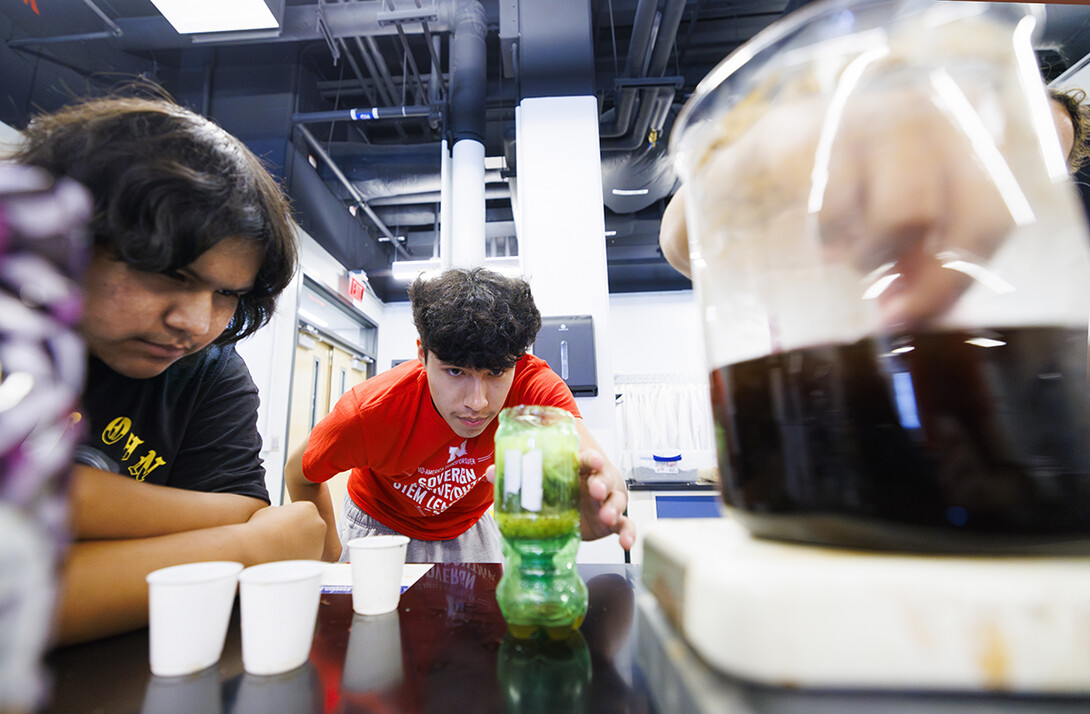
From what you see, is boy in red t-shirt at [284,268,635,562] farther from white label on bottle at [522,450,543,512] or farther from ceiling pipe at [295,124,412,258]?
ceiling pipe at [295,124,412,258]

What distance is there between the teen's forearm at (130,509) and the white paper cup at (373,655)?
0.26m

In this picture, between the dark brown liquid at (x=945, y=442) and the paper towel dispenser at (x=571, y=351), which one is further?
the paper towel dispenser at (x=571, y=351)

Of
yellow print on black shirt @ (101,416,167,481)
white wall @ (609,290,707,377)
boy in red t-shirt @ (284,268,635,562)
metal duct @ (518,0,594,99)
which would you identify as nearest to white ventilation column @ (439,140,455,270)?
metal duct @ (518,0,594,99)

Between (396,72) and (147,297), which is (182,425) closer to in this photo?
(147,297)

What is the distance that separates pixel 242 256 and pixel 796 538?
75cm

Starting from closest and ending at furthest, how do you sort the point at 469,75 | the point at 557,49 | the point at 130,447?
the point at 130,447 < the point at 557,49 < the point at 469,75

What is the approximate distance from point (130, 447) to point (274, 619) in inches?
24.8

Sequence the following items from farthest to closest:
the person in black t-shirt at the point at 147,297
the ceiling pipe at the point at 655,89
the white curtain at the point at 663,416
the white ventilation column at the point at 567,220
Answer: the white curtain at the point at 663,416 < the ceiling pipe at the point at 655,89 < the white ventilation column at the point at 567,220 < the person in black t-shirt at the point at 147,297

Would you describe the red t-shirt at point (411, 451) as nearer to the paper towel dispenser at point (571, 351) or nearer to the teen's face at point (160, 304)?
the teen's face at point (160, 304)

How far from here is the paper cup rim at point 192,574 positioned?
1.30ft

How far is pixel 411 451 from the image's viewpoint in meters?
1.33

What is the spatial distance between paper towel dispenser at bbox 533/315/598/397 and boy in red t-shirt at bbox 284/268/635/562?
2.14 feet

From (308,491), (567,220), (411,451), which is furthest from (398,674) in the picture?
(567,220)

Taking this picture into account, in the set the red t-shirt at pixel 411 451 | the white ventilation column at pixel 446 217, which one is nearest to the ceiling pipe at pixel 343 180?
the white ventilation column at pixel 446 217
